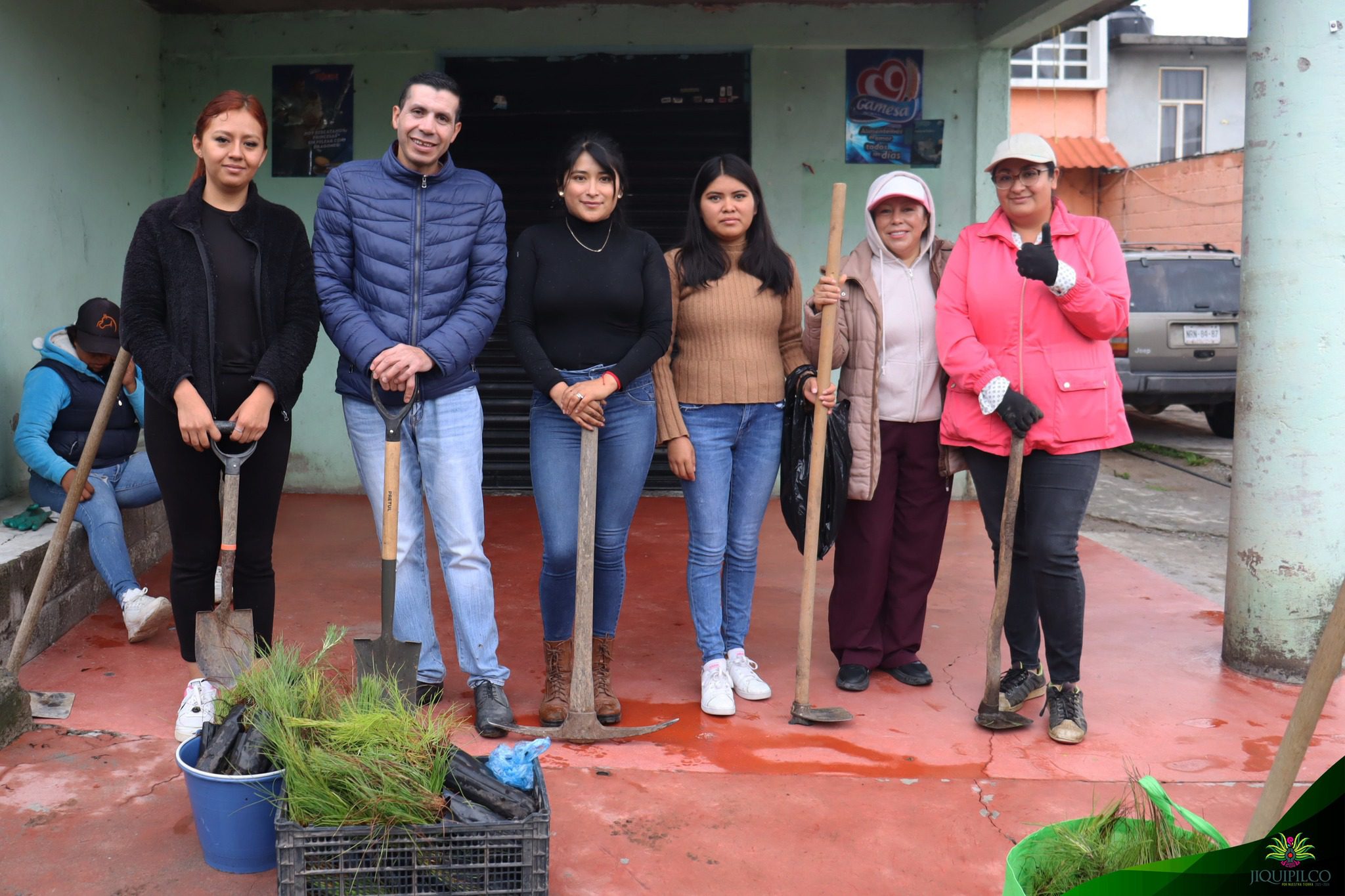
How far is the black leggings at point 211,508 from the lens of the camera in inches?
131

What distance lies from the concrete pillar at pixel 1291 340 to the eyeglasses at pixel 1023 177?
118 cm

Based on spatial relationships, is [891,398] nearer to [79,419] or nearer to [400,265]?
[400,265]

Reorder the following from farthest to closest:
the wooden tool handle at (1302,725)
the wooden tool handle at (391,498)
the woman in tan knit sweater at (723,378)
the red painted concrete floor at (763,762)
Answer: the woman in tan knit sweater at (723,378) → the wooden tool handle at (391,498) → the red painted concrete floor at (763,762) → the wooden tool handle at (1302,725)

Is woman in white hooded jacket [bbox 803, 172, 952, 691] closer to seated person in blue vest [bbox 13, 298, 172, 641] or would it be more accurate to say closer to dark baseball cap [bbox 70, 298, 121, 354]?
seated person in blue vest [bbox 13, 298, 172, 641]

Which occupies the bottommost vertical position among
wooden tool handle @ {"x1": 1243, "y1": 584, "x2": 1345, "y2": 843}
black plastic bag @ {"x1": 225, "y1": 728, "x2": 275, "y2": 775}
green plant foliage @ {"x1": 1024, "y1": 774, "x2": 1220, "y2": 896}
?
black plastic bag @ {"x1": 225, "y1": 728, "x2": 275, "y2": 775}

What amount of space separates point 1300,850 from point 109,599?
16.2 feet

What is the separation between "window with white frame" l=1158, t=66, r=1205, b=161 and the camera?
2148 cm

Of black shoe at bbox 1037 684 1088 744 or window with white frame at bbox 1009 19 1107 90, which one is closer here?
black shoe at bbox 1037 684 1088 744

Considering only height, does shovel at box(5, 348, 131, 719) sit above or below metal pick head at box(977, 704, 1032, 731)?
above

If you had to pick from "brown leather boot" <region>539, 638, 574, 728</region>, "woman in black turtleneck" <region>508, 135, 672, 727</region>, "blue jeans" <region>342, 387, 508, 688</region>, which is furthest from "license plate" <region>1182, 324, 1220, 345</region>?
"blue jeans" <region>342, 387, 508, 688</region>

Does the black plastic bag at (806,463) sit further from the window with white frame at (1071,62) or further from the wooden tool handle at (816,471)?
the window with white frame at (1071,62)

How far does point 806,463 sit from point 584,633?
1006mm

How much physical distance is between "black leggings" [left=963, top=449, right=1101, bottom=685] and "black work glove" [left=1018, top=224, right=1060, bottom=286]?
1.91ft

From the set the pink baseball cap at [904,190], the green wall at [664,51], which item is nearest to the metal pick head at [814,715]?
the pink baseball cap at [904,190]
